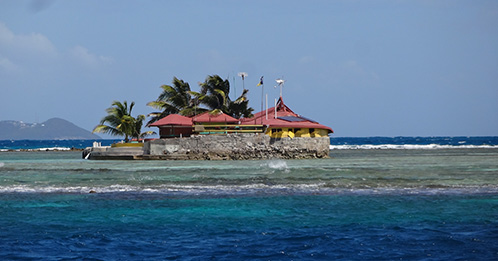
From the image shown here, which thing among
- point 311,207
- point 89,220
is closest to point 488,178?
point 311,207

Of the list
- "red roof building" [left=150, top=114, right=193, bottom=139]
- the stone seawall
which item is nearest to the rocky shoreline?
the stone seawall

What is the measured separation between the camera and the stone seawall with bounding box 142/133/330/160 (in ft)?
151

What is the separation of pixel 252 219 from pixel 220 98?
128 ft

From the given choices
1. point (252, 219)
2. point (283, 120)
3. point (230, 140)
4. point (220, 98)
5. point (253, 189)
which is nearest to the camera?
point (252, 219)

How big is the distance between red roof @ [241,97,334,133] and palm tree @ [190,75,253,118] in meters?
2.83

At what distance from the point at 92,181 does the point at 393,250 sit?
60.0ft

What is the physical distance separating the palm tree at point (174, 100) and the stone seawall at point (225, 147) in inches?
405

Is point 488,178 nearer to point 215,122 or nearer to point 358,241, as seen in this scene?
point 358,241

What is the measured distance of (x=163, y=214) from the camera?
16.7 meters

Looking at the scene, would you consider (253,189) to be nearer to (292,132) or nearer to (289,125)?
(289,125)

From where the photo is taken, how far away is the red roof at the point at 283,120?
4688 cm

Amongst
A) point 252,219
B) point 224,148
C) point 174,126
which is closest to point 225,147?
point 224,148

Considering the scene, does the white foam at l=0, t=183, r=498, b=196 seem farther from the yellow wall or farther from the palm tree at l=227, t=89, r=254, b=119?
the palm tree at l=227, t=89, r=254, b=119

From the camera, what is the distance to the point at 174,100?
187 ft
